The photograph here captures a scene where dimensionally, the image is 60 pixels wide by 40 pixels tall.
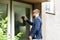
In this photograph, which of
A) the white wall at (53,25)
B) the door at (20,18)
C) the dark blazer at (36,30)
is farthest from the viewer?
the white wall at (53,25)

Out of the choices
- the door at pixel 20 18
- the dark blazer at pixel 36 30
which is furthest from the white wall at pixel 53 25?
A: the dark blazer at pixel 36 30

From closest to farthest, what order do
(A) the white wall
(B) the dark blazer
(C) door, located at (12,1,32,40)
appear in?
1. (B) the dark blazer
2. (C) door, located at (12,1,32,40)
3. (A) the white wall

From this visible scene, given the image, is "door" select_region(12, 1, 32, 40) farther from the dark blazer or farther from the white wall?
the white wall

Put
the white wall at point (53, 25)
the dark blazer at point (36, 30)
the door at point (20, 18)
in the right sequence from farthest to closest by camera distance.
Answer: the white wall at point (53, 25) → the door at point (20, 18) → the dark blazer at point (36, 30)

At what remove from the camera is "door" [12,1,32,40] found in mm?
7020

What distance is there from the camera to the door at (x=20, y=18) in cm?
702

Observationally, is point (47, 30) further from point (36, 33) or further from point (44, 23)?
point (36, 33)

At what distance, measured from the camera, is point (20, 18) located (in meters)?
7.28

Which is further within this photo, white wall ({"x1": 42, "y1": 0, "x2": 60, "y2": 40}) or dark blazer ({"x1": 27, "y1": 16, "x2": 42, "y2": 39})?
white wall ({"x1": 42, "y1": 0, "x2": 60, "y2": 40})

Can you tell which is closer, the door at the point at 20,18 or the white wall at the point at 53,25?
the door at the point at 20,18

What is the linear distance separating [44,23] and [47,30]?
552 mm

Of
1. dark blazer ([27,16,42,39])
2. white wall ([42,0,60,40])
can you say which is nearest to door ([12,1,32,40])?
dark blazer ([27,16,42,39])

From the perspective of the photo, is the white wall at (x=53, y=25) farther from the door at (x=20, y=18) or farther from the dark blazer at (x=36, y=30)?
the dark blazer at (x=36, y=30)

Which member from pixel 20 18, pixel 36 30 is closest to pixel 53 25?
pixel 20 18
